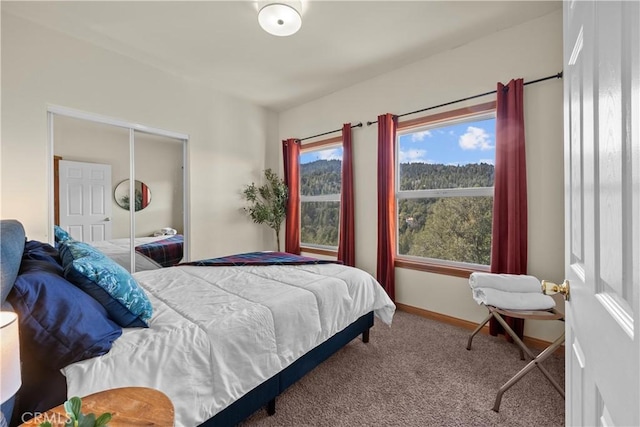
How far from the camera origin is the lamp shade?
2.07 feet

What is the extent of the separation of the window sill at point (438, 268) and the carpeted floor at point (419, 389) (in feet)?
2.06

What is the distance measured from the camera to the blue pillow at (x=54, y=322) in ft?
3.07

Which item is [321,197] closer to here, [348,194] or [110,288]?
[348,194]

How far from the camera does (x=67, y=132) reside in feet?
8.50

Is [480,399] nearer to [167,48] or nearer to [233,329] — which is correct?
[233,329]

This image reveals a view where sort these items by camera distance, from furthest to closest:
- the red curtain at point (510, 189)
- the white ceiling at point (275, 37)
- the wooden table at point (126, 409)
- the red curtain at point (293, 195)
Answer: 1. the red curtain at point (293, 195)
2. the red curtain at point (510, 189)
3. the white ceiling at point (275, 37)
4. the wooden table at point (126, 409)

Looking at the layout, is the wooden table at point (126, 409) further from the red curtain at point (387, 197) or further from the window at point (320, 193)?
the window at point (320, 193)

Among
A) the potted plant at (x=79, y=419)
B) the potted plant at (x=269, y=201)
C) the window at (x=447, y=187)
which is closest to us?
the potted plant at (x=79, y=419)

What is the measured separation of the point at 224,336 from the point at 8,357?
29.7 inches

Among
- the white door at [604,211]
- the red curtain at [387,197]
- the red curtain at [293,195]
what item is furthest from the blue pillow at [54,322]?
the red curtain at [293,195]

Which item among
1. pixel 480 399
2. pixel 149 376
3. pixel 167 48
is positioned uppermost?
pixel 167 48

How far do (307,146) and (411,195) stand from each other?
1.81m

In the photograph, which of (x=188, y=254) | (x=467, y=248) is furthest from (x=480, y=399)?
(x=188, y=254)

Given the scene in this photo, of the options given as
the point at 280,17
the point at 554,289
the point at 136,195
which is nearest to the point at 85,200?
the point at 136,195
